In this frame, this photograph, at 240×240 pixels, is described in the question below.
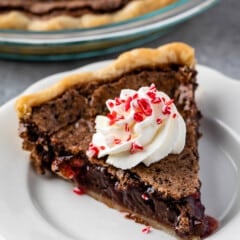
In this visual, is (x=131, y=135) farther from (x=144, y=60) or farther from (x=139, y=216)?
(x=144, y=60)

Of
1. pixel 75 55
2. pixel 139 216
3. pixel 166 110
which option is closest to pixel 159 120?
pixel 166 110

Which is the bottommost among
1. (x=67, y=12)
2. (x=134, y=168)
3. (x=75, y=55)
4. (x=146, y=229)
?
(x=146, y=229)

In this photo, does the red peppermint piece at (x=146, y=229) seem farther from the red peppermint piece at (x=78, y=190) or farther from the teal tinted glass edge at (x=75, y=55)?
the teal tinted glass edge at (x=75, y=55)

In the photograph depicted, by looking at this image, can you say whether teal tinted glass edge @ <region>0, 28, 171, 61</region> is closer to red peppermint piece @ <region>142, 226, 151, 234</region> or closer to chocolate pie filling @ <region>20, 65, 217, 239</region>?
chocolate pie filling @ <region>20, 65, 217, 239</region>

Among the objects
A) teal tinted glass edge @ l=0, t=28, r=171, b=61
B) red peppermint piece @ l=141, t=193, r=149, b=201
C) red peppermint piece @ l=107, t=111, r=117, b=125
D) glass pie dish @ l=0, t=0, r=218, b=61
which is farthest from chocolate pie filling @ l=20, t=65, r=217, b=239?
teal tinted glass edge @ l=0, t=28, r=171, b=61

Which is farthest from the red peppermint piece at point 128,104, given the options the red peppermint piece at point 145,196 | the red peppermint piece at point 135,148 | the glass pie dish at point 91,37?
the glass pie dish at point 91,37
